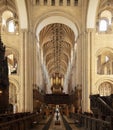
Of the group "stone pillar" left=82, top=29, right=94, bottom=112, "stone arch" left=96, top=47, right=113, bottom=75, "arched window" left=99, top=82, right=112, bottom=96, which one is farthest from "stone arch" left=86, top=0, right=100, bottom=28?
"stone arch" left=96, top=47, right=113, bottom=75

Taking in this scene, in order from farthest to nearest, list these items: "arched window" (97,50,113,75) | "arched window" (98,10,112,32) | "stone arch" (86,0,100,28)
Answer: "arched window" (97,50,113,75) < "arched window" (98,10,112,32) < "stone arch" (86,0,100,28)

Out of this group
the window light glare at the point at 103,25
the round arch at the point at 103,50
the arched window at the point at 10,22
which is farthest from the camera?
the window light glare at the point at 103,25

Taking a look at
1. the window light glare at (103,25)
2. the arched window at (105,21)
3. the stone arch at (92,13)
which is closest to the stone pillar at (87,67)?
the stone arch at (92,13)

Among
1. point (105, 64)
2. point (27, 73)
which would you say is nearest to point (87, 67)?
point (27, 73)

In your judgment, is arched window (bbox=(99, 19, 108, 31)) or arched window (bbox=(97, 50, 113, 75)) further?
arched window (bbox=(97, 50, 113, 75))

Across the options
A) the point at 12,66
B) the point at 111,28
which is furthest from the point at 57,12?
the point at 12,66

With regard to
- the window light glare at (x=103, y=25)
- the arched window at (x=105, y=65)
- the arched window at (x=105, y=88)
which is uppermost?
the window light glare at (x=103, y=25)

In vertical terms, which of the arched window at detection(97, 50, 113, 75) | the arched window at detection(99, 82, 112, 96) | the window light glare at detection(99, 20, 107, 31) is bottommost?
the arched window at detection(99, 82, 112, 96)

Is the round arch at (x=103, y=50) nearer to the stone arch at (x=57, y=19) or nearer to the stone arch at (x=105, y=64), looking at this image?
the stone arch at (x=57, y=19)

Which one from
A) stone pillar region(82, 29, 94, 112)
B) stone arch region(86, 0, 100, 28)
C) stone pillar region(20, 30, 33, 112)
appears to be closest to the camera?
stone pillar region(82, 29, 94, 112)

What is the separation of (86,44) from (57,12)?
212 inches

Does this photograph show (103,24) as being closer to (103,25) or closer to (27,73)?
(103,25)

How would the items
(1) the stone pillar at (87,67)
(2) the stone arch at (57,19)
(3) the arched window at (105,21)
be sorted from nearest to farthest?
(1) the stone pillar at (87,67) < (2) the stone arch at (57,19) < (3) the arched window at (105,21)

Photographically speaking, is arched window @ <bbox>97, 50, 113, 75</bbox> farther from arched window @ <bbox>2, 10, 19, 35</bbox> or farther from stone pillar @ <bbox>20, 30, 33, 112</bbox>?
arched window @ <bbox>2, 10, 19, 35</bbox>
